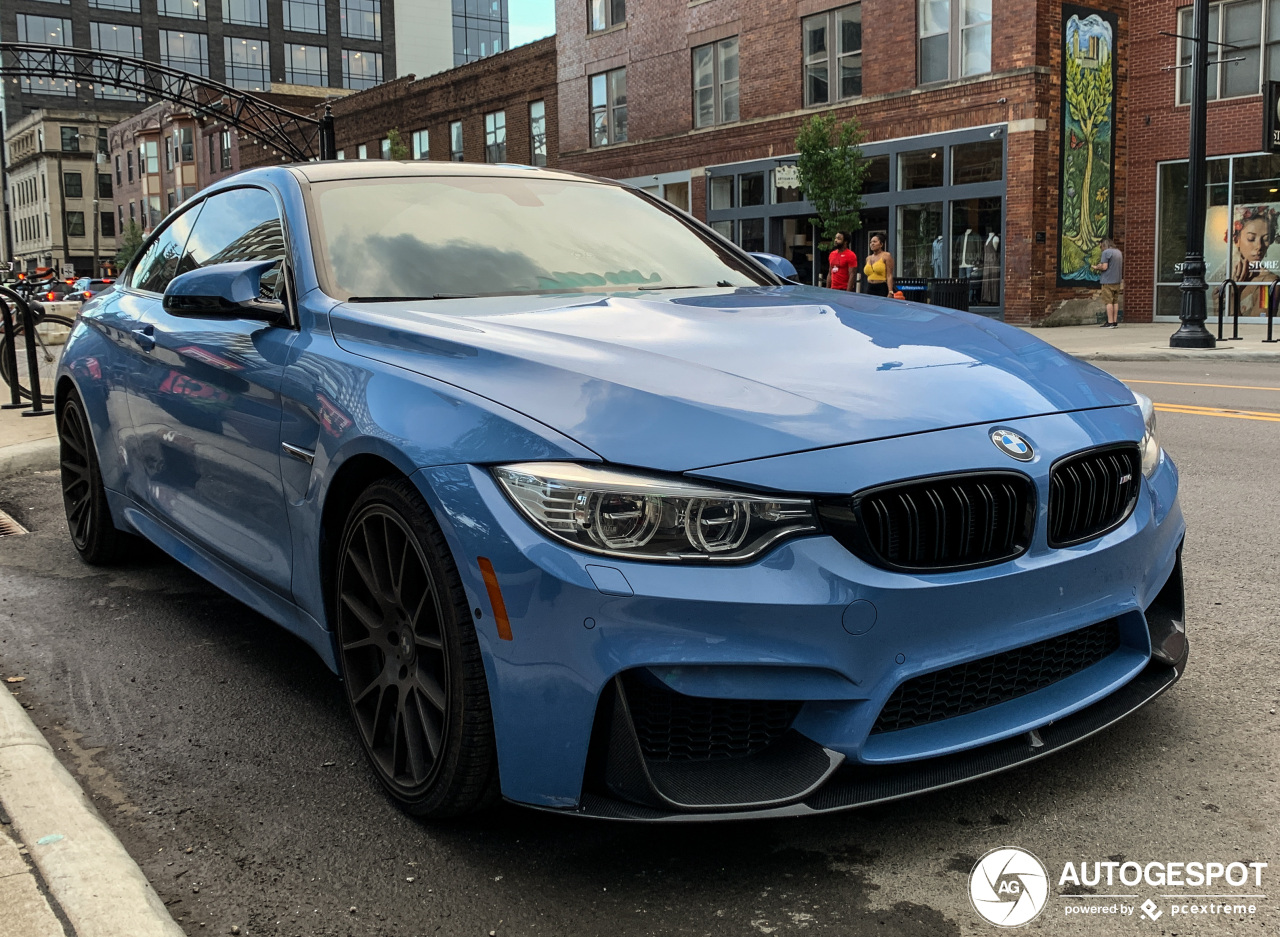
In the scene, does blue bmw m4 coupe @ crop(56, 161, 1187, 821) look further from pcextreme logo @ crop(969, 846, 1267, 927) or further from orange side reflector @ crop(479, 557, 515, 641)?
pcextreme logo @ crop(969, 846, 1267, 927)

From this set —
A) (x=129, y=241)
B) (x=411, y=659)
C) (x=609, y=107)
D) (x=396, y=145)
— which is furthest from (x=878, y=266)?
(x=129, y=241)

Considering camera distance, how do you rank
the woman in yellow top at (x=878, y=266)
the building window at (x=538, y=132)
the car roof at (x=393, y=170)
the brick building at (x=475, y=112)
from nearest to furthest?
1. the car roof at (x=393, y=170)
2. the woman in yellow top at (x=878, y=266)
3. the brick building at (x=475, y=112)
4. the building window at (x=538, y=132)

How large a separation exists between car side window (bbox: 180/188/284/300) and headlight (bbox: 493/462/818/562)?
5.57 ft

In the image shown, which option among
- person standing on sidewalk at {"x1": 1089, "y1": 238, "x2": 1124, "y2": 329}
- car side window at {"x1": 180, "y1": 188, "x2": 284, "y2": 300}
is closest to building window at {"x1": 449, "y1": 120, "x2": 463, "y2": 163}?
person standing on sidewalk at {"x1": 1089, "y1": 238, "x2": 1124, "y2": 329}

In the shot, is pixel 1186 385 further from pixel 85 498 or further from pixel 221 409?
pixel 221 409

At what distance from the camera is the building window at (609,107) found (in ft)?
116

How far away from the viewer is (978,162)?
25.7 m

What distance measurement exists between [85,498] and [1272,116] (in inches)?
731

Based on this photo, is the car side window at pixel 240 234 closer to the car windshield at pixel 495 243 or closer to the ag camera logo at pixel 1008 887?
the car windshield at pixel 495 243

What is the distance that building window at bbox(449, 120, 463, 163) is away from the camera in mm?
42750

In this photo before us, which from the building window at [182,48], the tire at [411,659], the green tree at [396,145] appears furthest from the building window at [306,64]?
the tire at [411,659]

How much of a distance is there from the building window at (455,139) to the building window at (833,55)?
1664cm

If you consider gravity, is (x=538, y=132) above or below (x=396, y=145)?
below

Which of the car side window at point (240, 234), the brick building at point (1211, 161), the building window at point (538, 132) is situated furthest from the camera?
the building window at point (538, 132)
